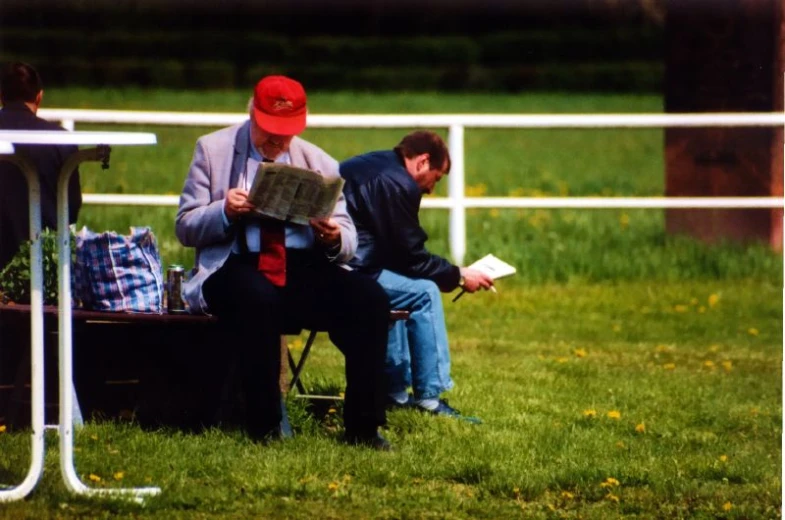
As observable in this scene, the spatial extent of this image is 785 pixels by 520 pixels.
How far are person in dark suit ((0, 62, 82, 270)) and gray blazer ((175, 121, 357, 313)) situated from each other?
1159 millimetres

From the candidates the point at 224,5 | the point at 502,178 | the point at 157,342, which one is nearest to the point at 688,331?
the point at 157,342

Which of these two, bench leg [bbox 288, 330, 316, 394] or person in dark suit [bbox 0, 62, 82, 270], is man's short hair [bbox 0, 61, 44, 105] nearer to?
person in dark suit [bbox 0, 62, 82, 270]

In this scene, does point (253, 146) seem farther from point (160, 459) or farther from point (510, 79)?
point (510, 79)

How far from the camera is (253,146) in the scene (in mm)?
6691

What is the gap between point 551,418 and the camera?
7512 mm

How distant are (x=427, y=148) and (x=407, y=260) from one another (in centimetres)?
49

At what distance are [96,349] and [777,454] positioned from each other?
2796 millimetres

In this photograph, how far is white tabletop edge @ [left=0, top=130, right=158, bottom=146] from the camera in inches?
201

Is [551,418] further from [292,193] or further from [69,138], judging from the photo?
[69,138]

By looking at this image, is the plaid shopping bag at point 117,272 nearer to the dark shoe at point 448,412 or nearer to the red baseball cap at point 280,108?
the red baseball cap at point 280,108

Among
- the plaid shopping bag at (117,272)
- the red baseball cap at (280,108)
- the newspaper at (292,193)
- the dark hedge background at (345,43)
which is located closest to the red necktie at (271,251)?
the newspaper at (292,193)

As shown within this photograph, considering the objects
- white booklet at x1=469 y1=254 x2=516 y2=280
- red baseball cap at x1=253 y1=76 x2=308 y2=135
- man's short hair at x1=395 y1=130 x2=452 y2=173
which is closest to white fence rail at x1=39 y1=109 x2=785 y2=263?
white booklet at x1=469 y1=254 x2=516 y2=280

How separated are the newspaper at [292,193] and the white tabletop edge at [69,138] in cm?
93

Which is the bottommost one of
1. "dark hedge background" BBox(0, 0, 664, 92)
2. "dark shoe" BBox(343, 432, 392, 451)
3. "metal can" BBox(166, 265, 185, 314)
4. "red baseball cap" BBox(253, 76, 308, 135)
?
"dark shoe" BBox(343, 432, 392, 451)
